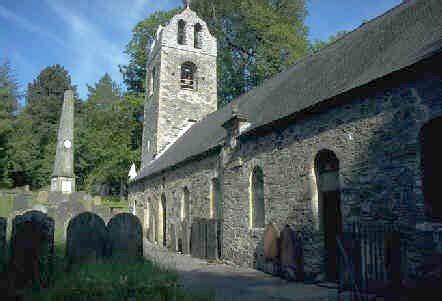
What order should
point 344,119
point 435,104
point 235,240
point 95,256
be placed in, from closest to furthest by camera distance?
point 95,256 < point 435,104 < point 344,119 < point 235,240

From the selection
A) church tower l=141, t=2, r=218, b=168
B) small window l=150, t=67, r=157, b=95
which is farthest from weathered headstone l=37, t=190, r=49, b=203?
small window l=150, t=67, r=157, b=95

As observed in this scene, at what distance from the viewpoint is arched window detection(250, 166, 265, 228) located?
1253 centimetres

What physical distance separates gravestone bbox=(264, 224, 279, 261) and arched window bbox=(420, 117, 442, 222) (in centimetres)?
442

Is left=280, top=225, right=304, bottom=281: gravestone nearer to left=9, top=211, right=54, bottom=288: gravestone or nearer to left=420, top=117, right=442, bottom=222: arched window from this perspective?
left=420, top=117, right=442, bottom=222: arched window

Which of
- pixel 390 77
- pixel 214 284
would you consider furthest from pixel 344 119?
pixel 214 284

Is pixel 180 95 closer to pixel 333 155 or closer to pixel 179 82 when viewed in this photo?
pixel 179 82

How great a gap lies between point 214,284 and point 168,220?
11.7 metres

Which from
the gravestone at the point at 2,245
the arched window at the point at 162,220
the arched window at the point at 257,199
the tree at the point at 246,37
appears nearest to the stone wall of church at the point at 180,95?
the arched window at the point at 162,220

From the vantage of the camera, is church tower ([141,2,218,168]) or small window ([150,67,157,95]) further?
small window ([150,67,157,95])

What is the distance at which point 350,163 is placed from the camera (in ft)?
29.9

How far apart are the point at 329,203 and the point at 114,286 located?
20.6 ft

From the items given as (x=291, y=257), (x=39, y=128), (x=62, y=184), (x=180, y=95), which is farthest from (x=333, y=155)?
(x=39, y=128)

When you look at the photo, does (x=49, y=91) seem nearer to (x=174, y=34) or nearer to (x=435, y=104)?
(x=174, y=34)

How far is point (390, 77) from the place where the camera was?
324 inches
